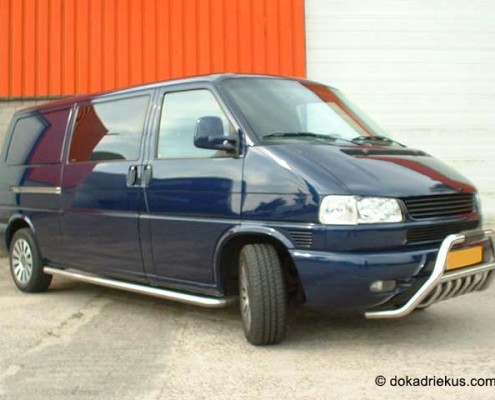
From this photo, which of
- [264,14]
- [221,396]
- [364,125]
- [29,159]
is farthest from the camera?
[264,14]

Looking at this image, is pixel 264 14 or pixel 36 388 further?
pixel 264 14

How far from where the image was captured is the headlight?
3773 millimetres

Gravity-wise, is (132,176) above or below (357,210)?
above

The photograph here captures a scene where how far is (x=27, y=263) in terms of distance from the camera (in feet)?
20.9

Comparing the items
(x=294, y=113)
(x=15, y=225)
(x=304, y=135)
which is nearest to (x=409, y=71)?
(x=294, y=113)

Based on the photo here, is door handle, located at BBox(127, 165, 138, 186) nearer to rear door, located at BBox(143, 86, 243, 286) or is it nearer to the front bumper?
rear door, located at BBox(143, 86, 243, 286)

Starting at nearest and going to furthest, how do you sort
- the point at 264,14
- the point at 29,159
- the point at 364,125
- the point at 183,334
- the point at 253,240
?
the point at 253,240 → the point at 183,334 → the point at 364,125 → the point at 29,159 → the point at 264,14

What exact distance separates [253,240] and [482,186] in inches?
269

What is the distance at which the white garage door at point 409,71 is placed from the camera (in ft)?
32.2

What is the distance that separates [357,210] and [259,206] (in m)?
0.69

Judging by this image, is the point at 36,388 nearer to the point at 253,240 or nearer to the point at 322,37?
the point at 253,240

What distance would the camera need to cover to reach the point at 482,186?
9.83 m

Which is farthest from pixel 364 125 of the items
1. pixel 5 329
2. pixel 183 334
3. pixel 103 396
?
pixel 5 329

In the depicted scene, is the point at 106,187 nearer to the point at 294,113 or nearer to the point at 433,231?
the point at 294,113
